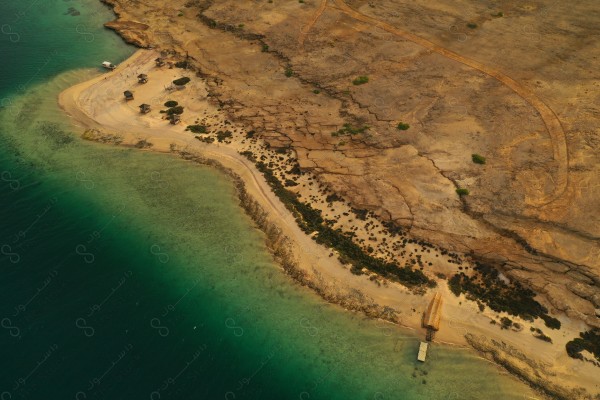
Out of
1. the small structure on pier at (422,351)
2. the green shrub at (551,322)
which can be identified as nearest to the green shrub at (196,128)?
the small structure on pier at (422,351)

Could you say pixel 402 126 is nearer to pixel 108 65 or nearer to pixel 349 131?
pixel 349 131

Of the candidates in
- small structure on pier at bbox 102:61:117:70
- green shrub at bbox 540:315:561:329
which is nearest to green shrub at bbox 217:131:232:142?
small structure on pier at bbox 102:61:117:70

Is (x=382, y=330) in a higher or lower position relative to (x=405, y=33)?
lower

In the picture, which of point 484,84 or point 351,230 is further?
point 484,84

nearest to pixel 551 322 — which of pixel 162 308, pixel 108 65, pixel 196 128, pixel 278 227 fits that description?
pixel 278 227

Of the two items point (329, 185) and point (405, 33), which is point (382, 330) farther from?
point (405, 33)

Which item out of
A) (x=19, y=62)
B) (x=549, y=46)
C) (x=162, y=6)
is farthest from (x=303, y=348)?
(x=162, y=6)

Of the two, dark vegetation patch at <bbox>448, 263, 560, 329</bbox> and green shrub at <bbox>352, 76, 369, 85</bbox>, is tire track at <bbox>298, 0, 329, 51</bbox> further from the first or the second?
dark vegetation patch at <bbox>448, 263, 560, 329</bbox>

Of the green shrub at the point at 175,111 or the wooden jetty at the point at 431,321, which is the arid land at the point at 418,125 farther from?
the green shrub at the point at 175,111
